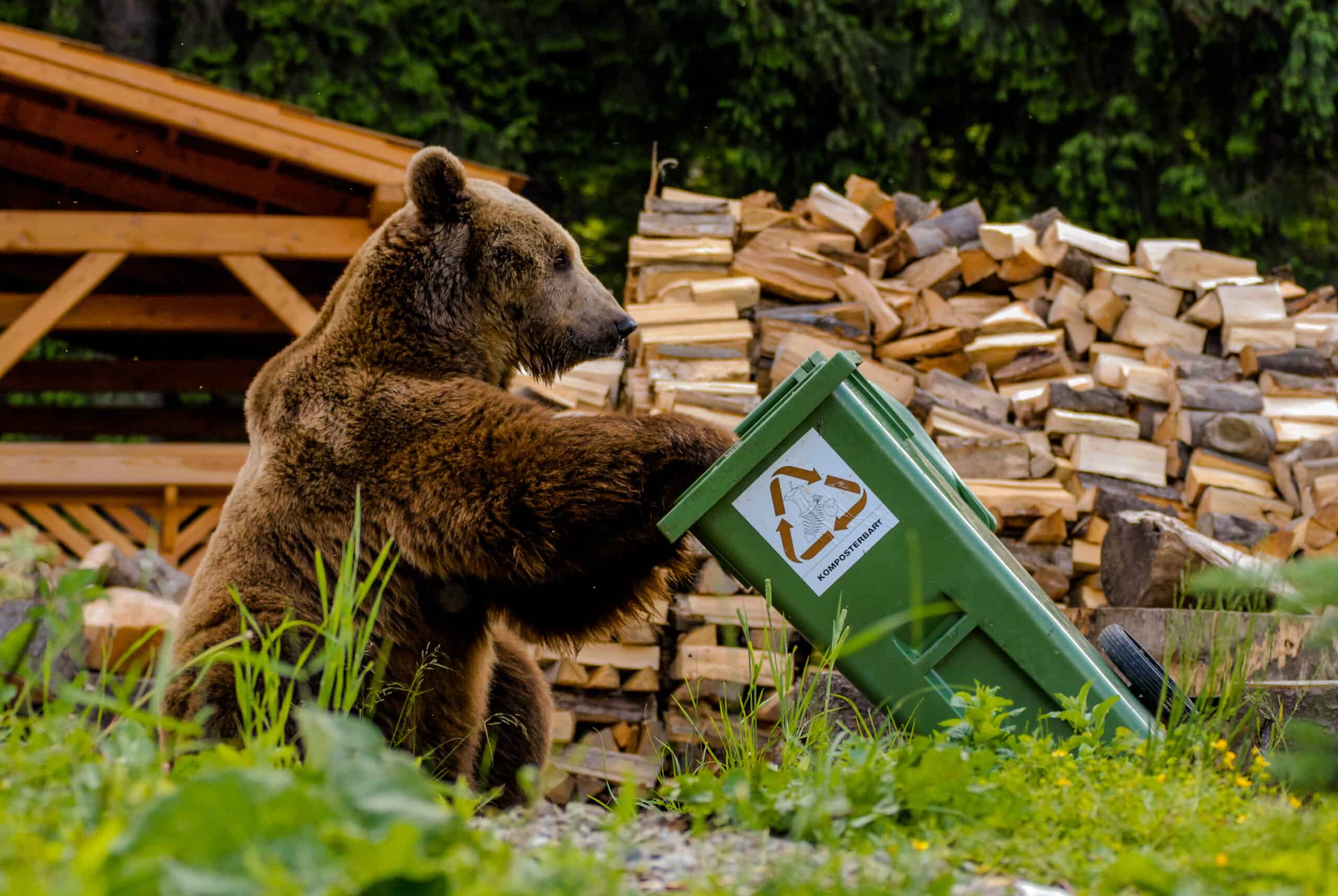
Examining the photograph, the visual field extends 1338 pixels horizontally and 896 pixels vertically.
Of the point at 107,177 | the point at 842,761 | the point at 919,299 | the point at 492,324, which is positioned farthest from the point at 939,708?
the point at 107,177

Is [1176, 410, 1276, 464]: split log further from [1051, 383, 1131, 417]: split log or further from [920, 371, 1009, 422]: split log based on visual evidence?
[920, 371, 1009, 422]: split log

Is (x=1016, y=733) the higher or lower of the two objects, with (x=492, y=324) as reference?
lower

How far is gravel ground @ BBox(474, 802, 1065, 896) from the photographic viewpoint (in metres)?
1.53

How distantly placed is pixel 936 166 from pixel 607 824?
13648 millimetres

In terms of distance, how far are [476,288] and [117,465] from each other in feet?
14.7

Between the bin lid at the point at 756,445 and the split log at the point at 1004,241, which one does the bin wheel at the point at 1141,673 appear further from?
the split log at the point at 1004,241

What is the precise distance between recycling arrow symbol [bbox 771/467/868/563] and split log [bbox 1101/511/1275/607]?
5.73 ft

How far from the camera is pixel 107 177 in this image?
25.5 ft

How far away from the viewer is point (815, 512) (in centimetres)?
260

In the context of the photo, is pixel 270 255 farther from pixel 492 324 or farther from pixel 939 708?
pixel 939 708

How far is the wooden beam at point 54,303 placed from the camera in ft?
22.4

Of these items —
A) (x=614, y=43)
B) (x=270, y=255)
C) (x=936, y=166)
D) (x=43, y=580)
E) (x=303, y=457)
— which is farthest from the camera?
(x=936, y=166)

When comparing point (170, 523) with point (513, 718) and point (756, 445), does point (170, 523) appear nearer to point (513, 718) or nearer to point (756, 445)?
point (513, 718)

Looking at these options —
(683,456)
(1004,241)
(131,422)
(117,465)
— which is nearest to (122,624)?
(117,465)
